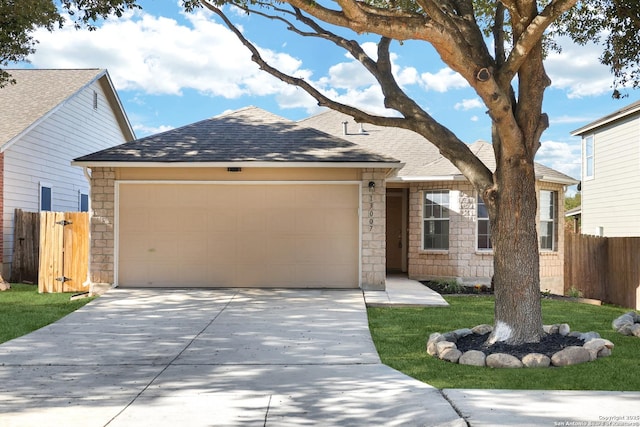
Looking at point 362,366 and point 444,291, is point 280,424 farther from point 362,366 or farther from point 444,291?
point 444,291

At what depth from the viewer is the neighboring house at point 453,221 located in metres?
15.3

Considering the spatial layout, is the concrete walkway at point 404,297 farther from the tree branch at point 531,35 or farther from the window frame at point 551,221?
the tree branch at point 531,35

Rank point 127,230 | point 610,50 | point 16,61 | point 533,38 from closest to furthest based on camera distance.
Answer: point 533,38 → point 610,50 → point 127,230 → point 16,61

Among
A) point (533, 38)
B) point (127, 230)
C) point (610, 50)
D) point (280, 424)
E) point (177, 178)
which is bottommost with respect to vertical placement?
point (280, 424)

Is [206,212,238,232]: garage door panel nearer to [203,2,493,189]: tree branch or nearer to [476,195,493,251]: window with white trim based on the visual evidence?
[203,2,493,189]: tree branch

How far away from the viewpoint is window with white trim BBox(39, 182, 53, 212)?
60.0ft

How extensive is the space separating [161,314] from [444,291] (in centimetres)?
706

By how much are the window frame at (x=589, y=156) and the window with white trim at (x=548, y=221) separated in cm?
646

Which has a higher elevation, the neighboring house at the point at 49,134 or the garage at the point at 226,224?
the neighboring house at the point at 49,134

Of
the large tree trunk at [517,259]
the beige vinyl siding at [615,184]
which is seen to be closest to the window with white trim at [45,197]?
the large tree trunk at [517,259]

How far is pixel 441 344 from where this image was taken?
7.43 metres

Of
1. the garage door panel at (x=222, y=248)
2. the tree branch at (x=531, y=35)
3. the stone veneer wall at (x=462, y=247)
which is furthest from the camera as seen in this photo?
the stone veneer wall at (x=462, y=247)

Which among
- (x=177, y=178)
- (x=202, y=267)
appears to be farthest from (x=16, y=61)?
(x=202, y=267)

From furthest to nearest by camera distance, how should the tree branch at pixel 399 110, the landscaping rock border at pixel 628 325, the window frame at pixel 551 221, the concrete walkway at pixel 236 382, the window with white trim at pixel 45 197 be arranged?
the window with white trim at pixel 45 197 < the window frame at pixel 551 221 < the landscaping rock border at pixel 628 325 < the tree branch at pixel 399 110 < the concrete walkway at pixel 236 382
